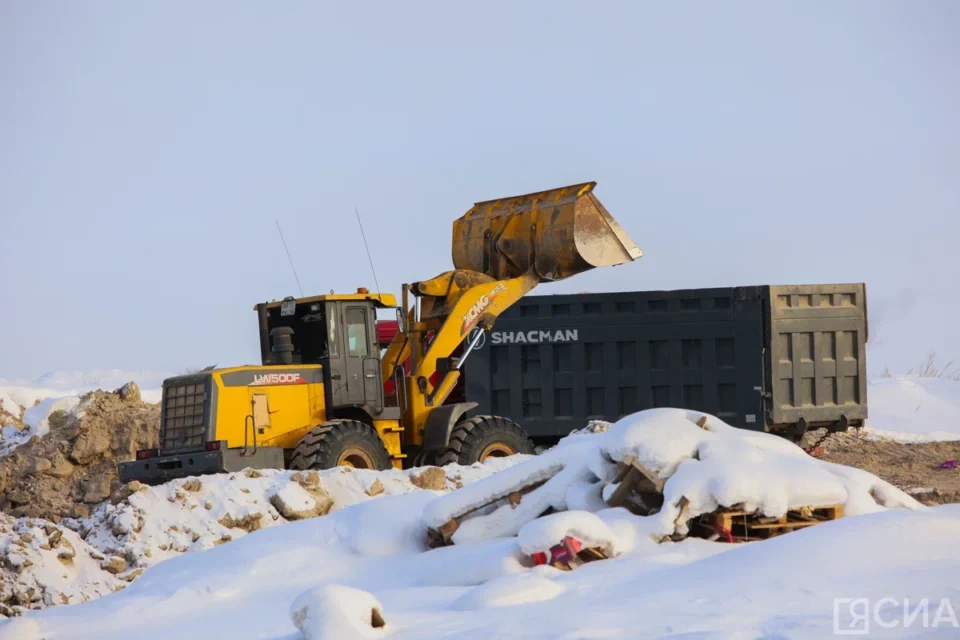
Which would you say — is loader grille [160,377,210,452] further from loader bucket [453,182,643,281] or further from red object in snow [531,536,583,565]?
red object in snow [531,536,583,565]

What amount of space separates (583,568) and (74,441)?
13.8 metres

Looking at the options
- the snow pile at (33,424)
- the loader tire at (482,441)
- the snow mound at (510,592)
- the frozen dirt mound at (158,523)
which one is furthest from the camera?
the snow pile at (33,424)

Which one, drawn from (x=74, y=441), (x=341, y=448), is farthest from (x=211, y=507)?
(x=74, y=441)

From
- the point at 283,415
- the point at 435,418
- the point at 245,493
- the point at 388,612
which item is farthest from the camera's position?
the point at 435,418

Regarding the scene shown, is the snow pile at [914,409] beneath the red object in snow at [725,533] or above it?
beneath

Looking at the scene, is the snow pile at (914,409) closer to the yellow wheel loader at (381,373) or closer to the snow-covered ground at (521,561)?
the yellow wheel loader at (381,373)

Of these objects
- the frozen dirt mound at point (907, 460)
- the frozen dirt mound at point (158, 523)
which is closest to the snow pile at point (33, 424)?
the frozen dirt mound at point (158, 523)

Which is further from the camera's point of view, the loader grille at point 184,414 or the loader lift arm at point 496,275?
the loader lift arm at point 496,275

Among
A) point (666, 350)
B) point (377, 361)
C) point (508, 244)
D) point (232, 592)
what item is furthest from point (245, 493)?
point (666, 350)

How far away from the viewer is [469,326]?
15.0 metres

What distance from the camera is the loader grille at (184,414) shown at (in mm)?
12938

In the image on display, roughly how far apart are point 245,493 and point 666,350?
6521mm

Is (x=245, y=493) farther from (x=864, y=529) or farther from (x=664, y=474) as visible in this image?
(x=864, y=529)

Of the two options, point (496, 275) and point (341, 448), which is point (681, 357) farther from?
point (341, 448)
